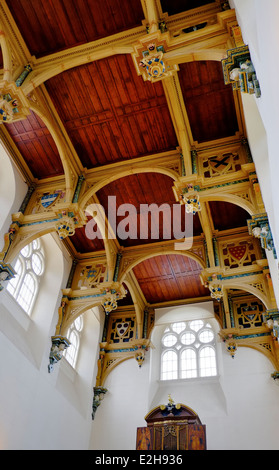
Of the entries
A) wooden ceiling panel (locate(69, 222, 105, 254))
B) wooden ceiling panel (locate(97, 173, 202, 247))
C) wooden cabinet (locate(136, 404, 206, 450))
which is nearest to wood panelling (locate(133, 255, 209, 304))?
wooden ceiling panel (locate(97, 173, 202, 247))

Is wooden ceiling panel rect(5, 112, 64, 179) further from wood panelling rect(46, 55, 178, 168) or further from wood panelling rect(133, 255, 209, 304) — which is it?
wood panelling rect(133, 255, 209, 304)

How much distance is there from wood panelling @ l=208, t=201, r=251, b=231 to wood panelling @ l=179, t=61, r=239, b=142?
259cm

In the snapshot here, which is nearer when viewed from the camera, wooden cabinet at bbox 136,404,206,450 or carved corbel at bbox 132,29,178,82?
carved corbel at bbox 132,29,178,82

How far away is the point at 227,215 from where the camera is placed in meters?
13.0

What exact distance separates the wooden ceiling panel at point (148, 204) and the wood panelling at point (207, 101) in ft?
6.86

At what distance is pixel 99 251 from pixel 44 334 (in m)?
3.78

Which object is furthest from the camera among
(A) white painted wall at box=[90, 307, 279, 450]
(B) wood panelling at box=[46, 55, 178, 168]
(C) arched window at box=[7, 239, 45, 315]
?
(A) white painted wall at box=[90, 307, 279, 450]

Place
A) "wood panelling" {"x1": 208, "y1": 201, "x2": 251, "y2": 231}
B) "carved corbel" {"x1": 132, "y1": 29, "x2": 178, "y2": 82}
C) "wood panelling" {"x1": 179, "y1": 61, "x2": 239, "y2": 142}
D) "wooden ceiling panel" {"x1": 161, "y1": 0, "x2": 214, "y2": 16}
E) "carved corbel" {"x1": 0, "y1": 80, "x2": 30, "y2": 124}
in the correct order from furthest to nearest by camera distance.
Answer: "wood panelling" {"x1": 208, "y1": 201, "x2": 251, "y2": 231} → "wood panelling" {"x1": 179, "y1": 61, "x2": 239, "y2": 142} → "wooden ceiling panel" {"x1": 161, "y1": 0, "x2": 214, "y2": 16} → "carved corbel" {"x1": 0, "y1": 80, "x2": 30, "y2": 124} → "carved corbel" {"x1": 132, "y1": 29, "x2": 178, "y2": 82}

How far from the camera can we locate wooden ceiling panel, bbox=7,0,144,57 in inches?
350

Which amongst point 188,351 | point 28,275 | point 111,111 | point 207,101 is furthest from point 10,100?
point 188,351

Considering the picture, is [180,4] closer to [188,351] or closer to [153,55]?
[153,55]

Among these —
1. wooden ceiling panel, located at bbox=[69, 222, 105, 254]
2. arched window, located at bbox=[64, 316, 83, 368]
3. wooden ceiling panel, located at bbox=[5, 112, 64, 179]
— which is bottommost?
arched window, located at bbox=[64, 316, 83, 368]
